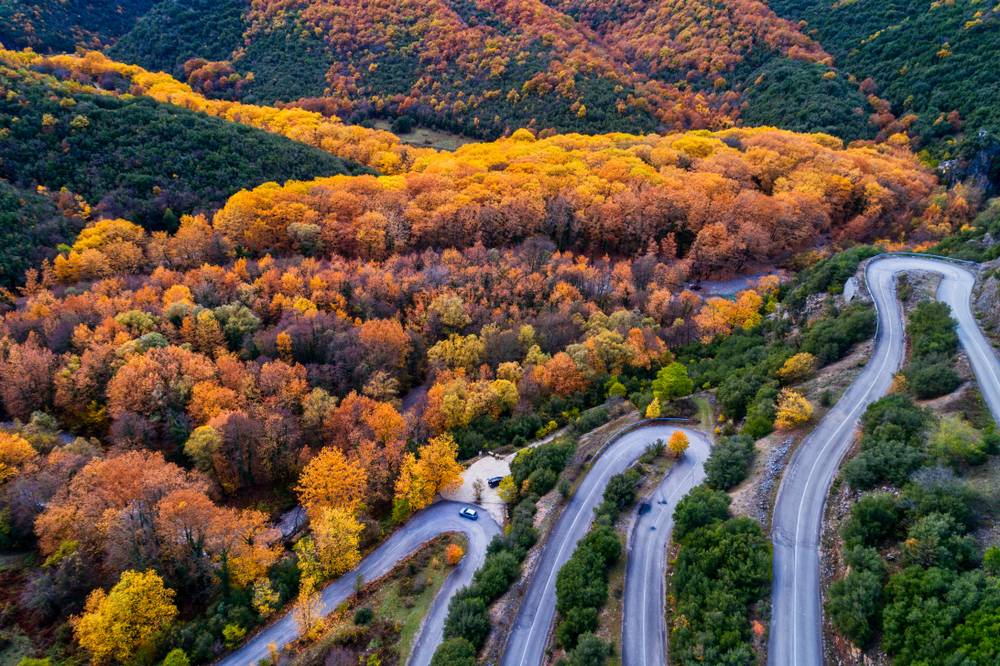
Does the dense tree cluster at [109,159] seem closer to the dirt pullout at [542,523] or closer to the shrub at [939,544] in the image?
the dirt pullout at [542,523]

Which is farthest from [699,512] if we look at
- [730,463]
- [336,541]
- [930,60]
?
[930,60]

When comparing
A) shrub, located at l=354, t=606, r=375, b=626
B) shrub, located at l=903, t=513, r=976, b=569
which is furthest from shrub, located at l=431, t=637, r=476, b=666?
shrub, located at l=903, t=513, r=976, b=569

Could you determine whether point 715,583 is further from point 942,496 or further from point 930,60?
point 930,60

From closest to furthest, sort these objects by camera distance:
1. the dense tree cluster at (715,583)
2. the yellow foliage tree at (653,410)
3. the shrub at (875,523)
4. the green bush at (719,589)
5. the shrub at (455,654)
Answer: the green bush at (719,589) < the dense tree cluster at (715,583) < the shrub at (875,523) < the shrub at (455,654) < the yellow foliage tree at (653,410)

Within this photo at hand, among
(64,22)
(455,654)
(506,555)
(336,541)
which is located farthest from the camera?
(64,22)

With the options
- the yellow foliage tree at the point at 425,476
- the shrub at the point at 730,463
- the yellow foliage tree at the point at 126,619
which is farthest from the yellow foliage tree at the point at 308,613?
the shrub at the point at 730,463

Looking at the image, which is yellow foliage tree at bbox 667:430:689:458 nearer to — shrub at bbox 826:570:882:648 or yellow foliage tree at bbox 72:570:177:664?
shrub at bbox 826:570:882:648
